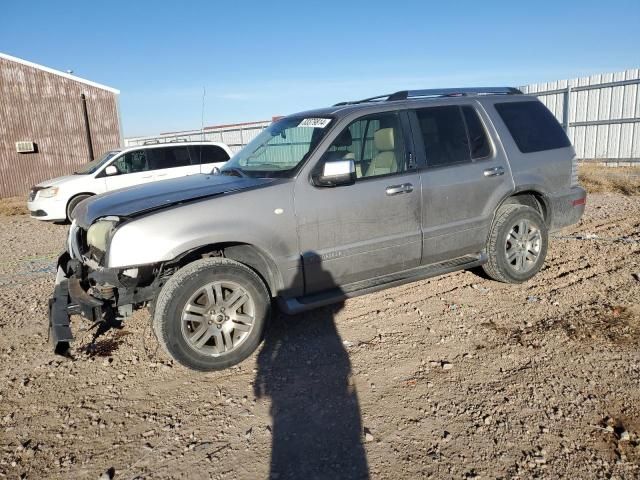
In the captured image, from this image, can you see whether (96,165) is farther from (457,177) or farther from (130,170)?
(457,177)

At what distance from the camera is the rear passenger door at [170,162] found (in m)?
11.0

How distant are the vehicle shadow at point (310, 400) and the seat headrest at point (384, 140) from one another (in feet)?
5.41

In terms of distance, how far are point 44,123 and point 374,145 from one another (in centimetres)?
1763

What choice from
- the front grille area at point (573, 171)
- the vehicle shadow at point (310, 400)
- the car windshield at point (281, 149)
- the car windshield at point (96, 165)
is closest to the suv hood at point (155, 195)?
the car windshield at point (281, 149)

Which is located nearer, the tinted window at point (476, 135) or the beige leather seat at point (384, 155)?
the beige leather seat at point (384, 155)

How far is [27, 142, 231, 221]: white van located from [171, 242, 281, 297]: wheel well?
22.8 feet

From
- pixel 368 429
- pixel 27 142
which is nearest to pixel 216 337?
pixel 368 429

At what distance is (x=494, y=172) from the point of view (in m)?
4.71

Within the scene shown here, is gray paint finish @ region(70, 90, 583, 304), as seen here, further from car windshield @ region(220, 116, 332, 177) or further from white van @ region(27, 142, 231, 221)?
white van @ region(27, 142, 231, 221)

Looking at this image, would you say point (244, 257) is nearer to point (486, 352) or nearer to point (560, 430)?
point (486, 352)

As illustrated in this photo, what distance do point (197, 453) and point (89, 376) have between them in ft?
4.72

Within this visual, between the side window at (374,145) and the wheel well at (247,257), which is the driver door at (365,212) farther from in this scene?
the wheel well at (247,257)

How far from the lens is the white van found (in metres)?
10.4

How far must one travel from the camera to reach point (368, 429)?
2824 mm
